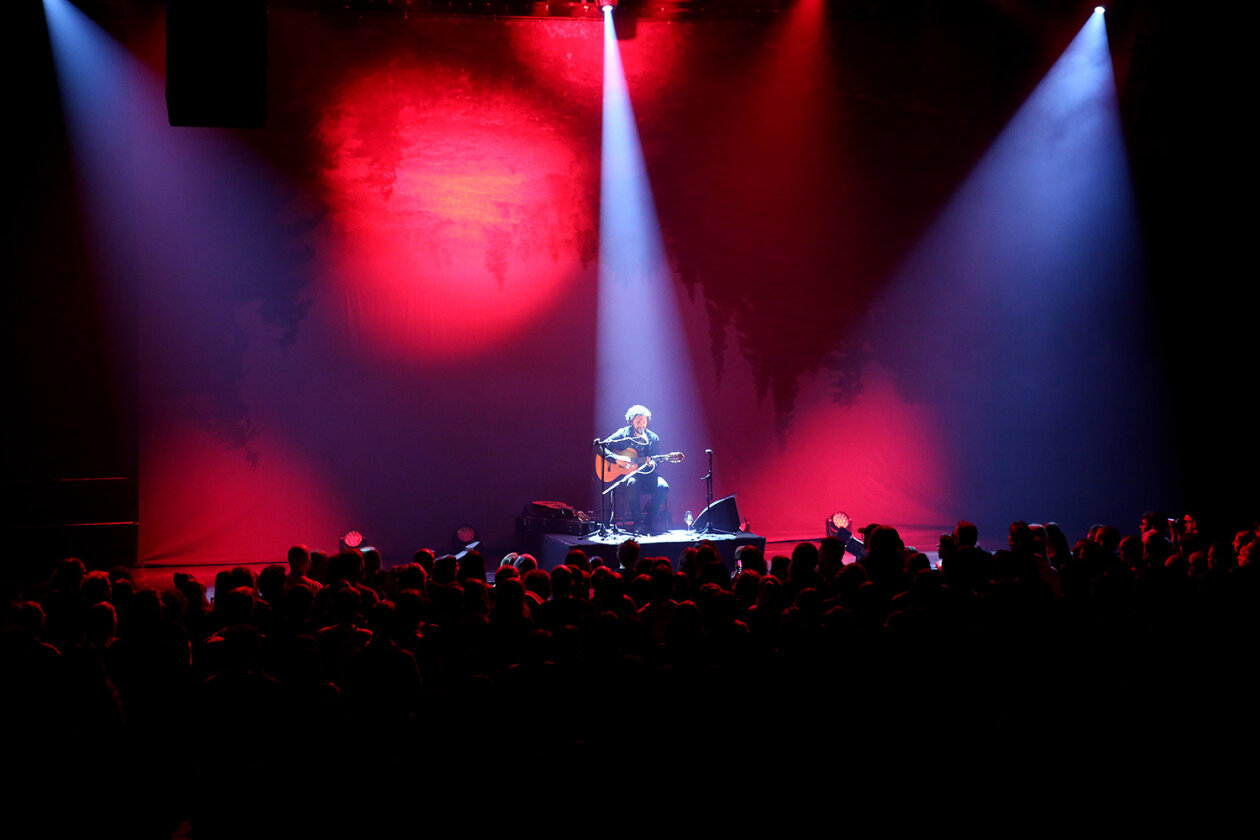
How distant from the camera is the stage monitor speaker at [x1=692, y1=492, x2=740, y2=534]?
7729 mm

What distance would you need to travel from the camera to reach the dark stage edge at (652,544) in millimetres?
7125

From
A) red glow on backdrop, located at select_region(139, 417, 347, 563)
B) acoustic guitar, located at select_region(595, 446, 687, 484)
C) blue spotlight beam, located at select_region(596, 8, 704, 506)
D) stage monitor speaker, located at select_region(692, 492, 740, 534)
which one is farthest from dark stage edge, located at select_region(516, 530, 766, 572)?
red glow on backdrop, located at select_region(139, 417, 347, 563)

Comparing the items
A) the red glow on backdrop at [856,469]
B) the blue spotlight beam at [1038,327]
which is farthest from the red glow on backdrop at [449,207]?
the blue spotlight beam at [1038,327]

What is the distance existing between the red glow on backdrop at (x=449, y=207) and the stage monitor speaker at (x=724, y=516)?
302cm

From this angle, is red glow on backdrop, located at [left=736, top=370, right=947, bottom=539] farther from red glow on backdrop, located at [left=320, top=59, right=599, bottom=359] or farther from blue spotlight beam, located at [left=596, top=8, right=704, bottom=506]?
red glow on backdrop, located at [left=320, top=59, right=599, bottom=359]

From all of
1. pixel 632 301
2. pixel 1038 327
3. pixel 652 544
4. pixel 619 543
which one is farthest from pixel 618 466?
pixel 1038 327

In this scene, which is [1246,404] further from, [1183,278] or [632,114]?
[632,114]

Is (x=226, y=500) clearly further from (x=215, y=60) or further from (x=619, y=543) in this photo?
(x=215, y=60)

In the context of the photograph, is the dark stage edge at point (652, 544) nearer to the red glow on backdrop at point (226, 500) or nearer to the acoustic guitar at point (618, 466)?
the acoustic guitar at point (618, 466)

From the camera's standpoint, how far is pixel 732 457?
32.5 ft

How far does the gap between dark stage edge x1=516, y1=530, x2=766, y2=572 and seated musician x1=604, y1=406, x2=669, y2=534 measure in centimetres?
46

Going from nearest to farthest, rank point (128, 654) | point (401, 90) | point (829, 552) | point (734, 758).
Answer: point (734, 758)
point (128, 654)
point (829, 552)
point (401, 90)

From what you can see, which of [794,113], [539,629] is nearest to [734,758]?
[539,629]

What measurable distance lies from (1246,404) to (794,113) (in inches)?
221
